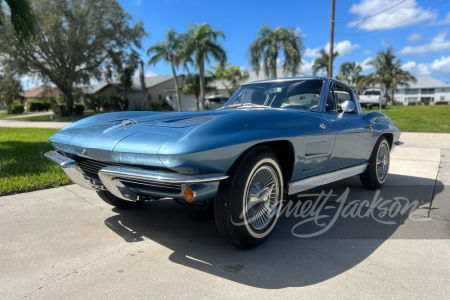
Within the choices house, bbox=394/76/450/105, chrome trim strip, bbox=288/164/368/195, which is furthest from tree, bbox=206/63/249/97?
house, bbox=394/76/450/105

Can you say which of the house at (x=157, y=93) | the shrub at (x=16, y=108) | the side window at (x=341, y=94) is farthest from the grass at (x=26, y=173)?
the shrub at (x=16, y=108)

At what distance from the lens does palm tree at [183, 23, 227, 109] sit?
30641mm

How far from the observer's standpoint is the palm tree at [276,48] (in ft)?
86.4

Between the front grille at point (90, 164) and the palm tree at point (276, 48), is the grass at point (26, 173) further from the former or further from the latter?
the palm tree at point (276, 48)

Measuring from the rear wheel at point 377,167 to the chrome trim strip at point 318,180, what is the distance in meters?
0.43

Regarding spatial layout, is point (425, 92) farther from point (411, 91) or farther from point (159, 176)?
point (159, 176)

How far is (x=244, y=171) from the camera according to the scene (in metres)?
2.54

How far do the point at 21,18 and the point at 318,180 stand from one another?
8.47m

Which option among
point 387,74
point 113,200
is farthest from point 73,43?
point 387,74

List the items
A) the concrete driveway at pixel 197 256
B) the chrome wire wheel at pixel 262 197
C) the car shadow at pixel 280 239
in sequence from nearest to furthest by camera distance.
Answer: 1. the concrete driveway at pixel 197 256
2. the car shadow at pixel 280 239
3. the chrome wire wheel at pixel 262 197

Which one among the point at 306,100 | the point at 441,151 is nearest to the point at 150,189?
the point at 306,100

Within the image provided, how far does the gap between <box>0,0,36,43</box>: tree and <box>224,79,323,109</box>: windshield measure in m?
6.99

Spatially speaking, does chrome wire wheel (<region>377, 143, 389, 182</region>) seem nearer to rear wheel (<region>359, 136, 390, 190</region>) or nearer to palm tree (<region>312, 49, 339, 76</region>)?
rear wheel (<region>359, 136, 390, 190</region>)

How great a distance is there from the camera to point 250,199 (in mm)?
2691
